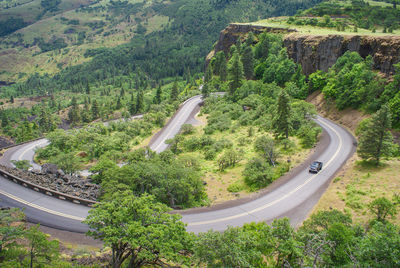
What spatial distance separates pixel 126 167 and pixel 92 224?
522 inches

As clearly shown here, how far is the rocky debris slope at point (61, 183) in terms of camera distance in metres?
24.8

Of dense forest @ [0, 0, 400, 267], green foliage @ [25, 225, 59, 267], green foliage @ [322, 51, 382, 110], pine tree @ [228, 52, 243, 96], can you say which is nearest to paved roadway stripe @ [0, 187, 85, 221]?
dense forest @ [0, 0, 400, 267]

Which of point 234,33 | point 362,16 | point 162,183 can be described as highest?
point 362,16

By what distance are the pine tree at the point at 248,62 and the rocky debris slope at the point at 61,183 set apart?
52.5m

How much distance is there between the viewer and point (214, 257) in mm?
12734

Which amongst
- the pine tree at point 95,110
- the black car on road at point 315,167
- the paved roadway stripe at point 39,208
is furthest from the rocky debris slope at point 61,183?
the pine tree at point 95,110

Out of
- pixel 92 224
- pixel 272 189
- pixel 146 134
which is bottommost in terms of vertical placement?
pixel 146 134

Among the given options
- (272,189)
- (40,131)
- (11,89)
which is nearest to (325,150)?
(272,189)

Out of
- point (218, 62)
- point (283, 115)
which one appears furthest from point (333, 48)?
point (218, 62)

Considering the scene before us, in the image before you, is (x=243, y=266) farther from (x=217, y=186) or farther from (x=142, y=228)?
(x=217, y=186)

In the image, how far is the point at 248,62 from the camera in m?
68.1

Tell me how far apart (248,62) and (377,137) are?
1830 inches

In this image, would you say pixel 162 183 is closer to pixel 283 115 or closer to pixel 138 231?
pixel 138 231

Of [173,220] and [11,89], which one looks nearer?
[173,220]
